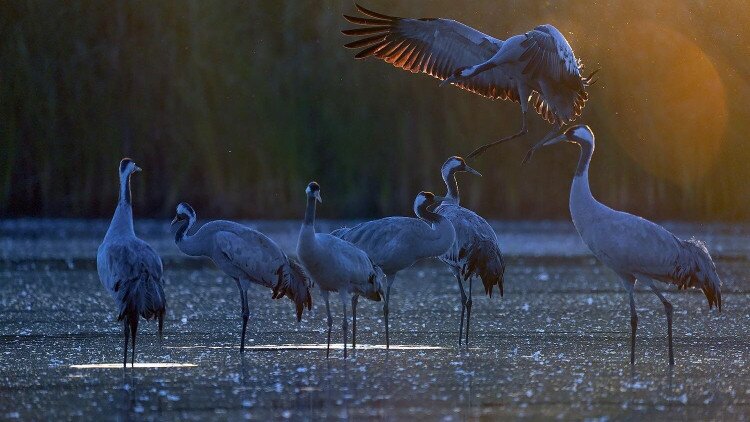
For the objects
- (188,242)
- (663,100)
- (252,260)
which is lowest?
(252,260)

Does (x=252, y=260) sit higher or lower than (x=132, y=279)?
higher

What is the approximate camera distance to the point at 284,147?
35.5m

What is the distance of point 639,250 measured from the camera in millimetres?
9734

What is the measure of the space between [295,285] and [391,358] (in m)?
1.43

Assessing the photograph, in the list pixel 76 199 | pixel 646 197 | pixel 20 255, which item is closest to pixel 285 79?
pixel 76 199

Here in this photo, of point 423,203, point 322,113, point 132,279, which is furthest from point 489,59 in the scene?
point 322,113

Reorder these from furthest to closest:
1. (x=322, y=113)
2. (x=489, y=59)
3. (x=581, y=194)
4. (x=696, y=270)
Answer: (x=322, y=113) < (x=489, y=59) < (x=581, y=194) < (x=696, y=270)

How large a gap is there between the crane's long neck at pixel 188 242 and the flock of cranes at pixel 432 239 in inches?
0.4

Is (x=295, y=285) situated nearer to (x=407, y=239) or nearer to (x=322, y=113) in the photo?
(x=407, y=239)

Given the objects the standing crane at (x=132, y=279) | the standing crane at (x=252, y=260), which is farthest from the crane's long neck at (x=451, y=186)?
the standing crane at (x=132, y=279)

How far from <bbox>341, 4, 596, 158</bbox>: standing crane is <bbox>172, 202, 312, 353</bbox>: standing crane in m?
2.08

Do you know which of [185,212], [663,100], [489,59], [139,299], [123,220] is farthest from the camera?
[663,100]

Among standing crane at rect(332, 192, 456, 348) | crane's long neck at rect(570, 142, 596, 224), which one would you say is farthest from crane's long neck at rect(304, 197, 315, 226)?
crane's long neck at rect(570, 142, 596, 224)

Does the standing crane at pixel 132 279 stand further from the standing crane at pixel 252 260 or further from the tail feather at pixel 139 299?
the standing crane at pixel 252 260
